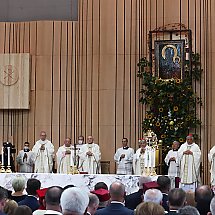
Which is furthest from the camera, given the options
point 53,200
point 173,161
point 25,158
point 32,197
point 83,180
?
point 25,158

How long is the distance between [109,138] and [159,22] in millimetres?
3980

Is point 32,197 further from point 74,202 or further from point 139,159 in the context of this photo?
point 139,159

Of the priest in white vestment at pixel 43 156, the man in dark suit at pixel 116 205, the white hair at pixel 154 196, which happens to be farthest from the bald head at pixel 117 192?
the priest in white vestment at pixel 43 156

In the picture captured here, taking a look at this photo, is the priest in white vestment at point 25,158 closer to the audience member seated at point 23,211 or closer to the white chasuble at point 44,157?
the white chasuble at point 44,157

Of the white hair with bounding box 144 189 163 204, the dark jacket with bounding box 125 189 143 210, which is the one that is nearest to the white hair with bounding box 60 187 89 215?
the white hair with bounding box 144 189 163 204

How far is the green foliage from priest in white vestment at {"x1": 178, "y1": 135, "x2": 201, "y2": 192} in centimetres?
73

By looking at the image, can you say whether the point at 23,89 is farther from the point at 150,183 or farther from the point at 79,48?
the point at 150,183

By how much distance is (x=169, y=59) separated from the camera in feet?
59.2

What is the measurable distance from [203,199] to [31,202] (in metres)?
2.06

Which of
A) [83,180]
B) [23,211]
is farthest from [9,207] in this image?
[83,180]

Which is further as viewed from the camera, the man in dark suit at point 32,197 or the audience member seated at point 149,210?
the man in dark suit at point 32,197

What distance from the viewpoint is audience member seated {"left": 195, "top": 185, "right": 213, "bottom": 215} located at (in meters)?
5.91

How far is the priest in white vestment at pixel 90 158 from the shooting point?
17.3m

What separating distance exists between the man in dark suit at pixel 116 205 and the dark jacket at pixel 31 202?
1.08 m
